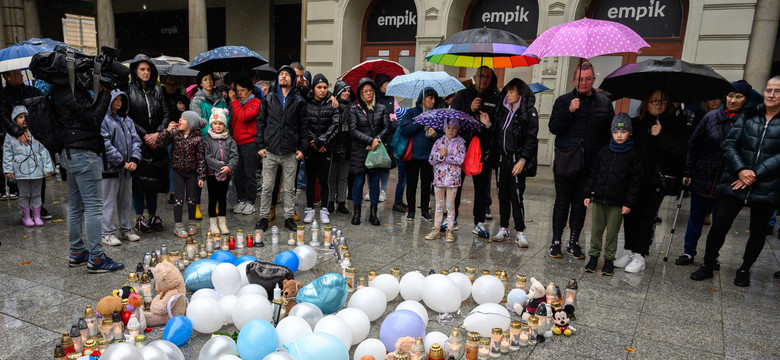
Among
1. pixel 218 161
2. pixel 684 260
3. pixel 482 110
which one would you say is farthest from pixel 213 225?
pixel 684 260

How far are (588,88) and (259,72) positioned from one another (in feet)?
22.9

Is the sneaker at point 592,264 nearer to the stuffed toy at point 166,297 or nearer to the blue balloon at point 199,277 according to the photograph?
the blue balloon at point 199,277

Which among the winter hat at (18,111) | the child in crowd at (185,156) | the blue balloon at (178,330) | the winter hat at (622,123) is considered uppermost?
the winter hat at (622,123)

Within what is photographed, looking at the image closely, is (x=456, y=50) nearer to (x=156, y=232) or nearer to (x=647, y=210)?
(x=647, y=210)

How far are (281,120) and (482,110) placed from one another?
8.97 ft

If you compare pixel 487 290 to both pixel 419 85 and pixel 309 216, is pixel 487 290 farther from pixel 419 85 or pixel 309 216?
pixel 419 85

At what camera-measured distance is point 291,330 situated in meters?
3.35

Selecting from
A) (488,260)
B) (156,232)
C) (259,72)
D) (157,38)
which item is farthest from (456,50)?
(157,38)

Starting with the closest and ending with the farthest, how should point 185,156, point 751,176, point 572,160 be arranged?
1. point 751,176
2. point 572,160
3. point 185,156

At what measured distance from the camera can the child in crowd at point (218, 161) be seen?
6262 mm

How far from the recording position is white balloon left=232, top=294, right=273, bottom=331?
3.67m

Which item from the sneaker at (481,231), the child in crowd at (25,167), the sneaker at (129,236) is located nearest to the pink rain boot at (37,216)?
the child in crowd at (25,167)

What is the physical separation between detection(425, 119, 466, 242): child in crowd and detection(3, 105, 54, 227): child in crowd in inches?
204

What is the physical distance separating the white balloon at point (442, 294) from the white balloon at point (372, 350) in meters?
0.97
